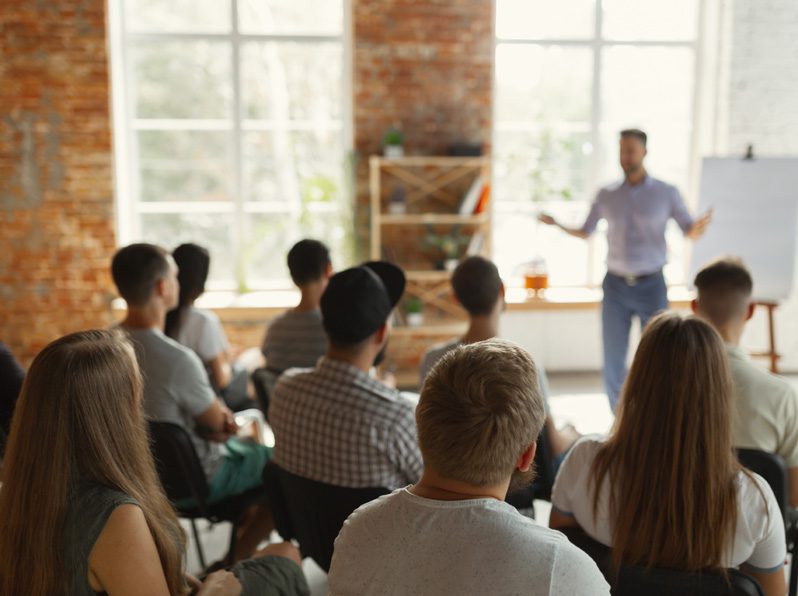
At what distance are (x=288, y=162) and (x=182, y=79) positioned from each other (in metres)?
1.05

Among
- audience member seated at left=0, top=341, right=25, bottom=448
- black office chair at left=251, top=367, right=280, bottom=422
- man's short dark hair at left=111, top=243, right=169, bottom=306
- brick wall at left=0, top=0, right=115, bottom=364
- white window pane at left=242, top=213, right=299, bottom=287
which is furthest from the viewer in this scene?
white window pane at left=242, top=213, right=299, bottom=287

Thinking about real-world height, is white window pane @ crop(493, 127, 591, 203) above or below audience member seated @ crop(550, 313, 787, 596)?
above

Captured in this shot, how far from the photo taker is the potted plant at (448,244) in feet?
20.6

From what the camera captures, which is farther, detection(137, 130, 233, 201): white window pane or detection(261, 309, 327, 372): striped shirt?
detection(137, 130, 233, 201): white window pane

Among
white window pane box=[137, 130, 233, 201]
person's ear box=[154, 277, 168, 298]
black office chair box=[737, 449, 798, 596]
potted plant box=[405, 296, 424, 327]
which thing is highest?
white window pane box=[137, 130, 233, 201]

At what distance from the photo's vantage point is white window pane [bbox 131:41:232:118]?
6.53 meters

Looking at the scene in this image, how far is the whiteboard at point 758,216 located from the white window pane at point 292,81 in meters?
2.95

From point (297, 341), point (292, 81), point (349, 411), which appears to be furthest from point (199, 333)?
point (292, 81)

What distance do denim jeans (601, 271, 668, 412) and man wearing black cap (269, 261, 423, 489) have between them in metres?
3.13

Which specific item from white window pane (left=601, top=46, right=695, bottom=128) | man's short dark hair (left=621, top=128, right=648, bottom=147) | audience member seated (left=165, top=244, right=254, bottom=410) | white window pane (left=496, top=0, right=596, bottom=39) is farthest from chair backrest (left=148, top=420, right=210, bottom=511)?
white window pane (left=601, top=46, right=695, bottom=128)

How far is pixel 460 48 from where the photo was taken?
6277 mm

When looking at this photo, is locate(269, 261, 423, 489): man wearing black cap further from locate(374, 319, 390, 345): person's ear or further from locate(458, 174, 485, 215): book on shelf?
locate(458, 174, 485, 215): book on shelf

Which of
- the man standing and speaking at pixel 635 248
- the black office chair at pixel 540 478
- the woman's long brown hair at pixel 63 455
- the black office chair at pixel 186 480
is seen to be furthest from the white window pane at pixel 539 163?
the woman's long brown hair at pixel 63 455

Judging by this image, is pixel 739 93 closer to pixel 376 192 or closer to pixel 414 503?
pixel 376 192
